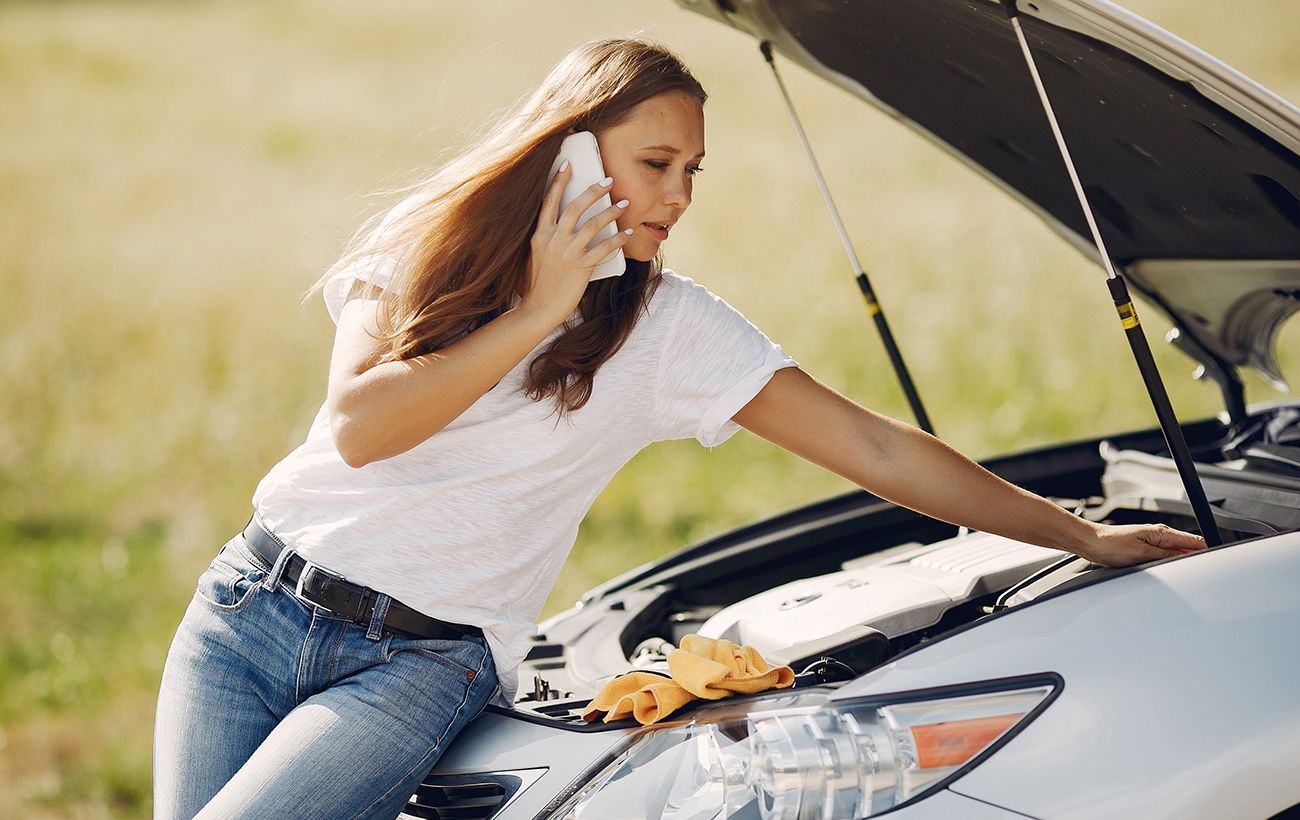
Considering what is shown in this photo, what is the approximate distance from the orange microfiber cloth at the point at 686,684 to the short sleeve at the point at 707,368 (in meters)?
0.35

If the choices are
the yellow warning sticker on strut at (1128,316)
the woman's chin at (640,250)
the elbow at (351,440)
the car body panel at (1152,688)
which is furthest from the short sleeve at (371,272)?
the yellow warning sticker on strut at (1128,316)

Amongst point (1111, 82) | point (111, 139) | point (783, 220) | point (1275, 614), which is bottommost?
point (1275, 614)

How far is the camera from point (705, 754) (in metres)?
1.80

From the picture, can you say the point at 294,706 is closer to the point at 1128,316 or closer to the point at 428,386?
the point at 428,386

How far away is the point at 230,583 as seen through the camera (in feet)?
7.09

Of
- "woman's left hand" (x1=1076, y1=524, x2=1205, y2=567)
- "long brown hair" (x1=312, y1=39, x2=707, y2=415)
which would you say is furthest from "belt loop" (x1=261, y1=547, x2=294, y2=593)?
"woman's left hand" (x1=1076, y1=524, x2=1205, y2=567)

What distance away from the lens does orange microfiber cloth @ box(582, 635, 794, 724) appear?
192 cm

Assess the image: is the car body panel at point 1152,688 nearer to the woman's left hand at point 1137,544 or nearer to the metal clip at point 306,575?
the woman's left hand at point 1137,544

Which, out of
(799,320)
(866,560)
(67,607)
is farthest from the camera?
(799,320)

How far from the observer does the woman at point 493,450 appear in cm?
201

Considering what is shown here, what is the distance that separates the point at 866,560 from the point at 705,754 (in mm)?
1192

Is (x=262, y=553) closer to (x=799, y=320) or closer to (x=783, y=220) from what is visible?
(x=799, y=320)

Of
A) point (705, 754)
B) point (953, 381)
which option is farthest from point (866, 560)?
point (953, 381)

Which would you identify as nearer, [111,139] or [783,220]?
[783,220]
